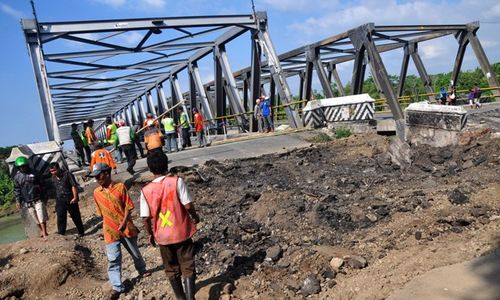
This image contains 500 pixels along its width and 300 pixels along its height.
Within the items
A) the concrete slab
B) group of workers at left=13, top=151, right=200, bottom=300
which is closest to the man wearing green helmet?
group of workers at left=13, top=151, right=200, bottom=300

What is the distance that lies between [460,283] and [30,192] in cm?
708

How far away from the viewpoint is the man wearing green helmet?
741cm

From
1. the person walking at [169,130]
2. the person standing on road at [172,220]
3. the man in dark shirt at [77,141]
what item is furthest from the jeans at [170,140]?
the person standing on road at [172,220]

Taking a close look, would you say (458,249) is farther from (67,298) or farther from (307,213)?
(67,298)

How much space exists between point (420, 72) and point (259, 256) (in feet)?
66.4

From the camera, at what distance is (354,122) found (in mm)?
13273

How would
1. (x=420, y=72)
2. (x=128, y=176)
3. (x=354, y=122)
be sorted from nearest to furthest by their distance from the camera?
(x=128, y=176), (x=354, y=122), (x=420, y=72)

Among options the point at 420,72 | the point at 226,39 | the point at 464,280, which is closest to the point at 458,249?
the point at 464,280

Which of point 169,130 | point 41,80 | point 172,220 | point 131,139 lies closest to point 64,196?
point 131,139

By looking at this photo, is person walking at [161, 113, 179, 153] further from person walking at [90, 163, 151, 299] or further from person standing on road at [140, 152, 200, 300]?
person standing on road at [140, 152, 200, 300]

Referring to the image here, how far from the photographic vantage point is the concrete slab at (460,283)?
3.14m

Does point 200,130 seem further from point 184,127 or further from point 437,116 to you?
point 437,116

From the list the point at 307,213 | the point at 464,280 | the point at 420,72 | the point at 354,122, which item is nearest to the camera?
the point at 464,280

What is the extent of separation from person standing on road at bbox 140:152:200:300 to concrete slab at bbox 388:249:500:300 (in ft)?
6.03
